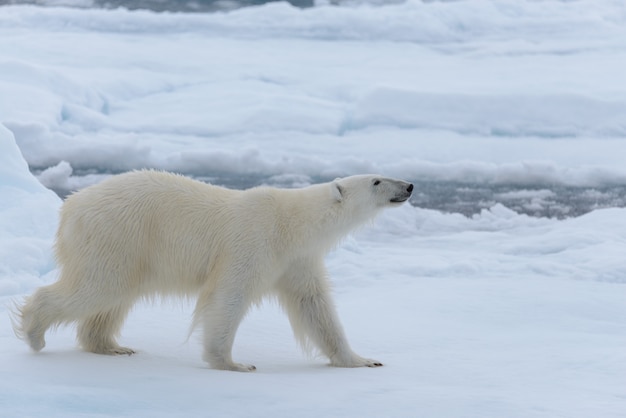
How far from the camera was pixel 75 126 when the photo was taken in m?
10.3

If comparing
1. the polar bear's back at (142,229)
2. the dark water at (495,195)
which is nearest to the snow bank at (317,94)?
the dark water at (495,195)

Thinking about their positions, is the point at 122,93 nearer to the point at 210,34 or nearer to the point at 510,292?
the point at 210,34

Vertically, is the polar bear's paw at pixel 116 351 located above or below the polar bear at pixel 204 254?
below

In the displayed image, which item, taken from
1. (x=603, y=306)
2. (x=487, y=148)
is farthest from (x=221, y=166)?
(x=603, y=306)

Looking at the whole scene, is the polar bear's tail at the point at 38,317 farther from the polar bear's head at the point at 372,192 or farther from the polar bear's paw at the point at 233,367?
the polar bear's head at the point at 372,192

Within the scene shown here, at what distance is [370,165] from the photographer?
9336mm

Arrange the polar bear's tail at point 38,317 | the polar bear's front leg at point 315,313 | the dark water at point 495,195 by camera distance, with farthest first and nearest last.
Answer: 1. the dark water at point 495,195
2. the polar bear's front leg at point 315,313
3. the polar bear's tail at point 38,317

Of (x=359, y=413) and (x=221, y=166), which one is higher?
(x=359, y=413)

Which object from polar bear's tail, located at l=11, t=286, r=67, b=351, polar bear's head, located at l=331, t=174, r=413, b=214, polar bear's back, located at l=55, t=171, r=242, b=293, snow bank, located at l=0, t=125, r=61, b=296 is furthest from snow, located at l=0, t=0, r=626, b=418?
polar bear's head, located at l=331, t=174, r=413, b=214

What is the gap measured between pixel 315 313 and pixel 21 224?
2.35 m

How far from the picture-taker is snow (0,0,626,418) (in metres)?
3.14

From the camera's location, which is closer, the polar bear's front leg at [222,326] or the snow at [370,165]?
the snow at [370,165]

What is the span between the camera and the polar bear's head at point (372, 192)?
3.77 metres

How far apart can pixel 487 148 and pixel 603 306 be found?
536 cm
